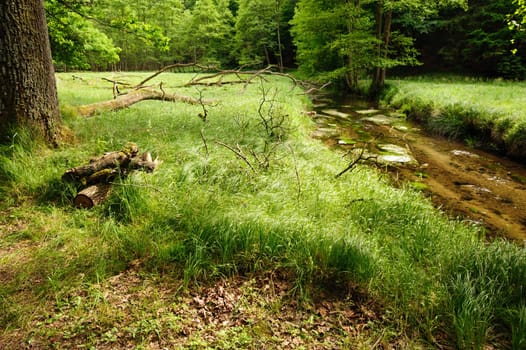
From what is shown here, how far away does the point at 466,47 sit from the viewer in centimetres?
2172

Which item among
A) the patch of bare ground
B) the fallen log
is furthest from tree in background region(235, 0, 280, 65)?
the patch of bare ground

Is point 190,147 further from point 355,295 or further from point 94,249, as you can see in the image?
point 355,295

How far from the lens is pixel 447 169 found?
6.94 m

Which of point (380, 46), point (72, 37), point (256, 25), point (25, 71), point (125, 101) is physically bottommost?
point (125, 101)

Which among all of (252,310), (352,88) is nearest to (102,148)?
(252,310)

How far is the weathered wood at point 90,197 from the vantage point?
3600 millimetres

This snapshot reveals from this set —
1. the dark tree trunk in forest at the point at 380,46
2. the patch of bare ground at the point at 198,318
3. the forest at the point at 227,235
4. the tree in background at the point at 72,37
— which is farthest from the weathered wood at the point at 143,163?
the dark tree trunk in forest at the point at 380,46

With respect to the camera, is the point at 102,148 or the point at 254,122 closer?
the point at 102,148

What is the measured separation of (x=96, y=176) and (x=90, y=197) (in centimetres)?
37

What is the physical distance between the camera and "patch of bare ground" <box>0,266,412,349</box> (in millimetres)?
2170

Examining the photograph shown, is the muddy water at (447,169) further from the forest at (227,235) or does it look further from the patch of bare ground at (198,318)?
the patch of bare ground at (198,318)

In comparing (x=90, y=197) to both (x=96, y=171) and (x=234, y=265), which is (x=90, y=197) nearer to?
(x=96, y=171)

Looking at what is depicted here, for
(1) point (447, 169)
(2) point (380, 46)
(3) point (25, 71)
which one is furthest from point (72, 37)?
(2) point (380, 46)

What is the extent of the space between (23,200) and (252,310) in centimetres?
330
